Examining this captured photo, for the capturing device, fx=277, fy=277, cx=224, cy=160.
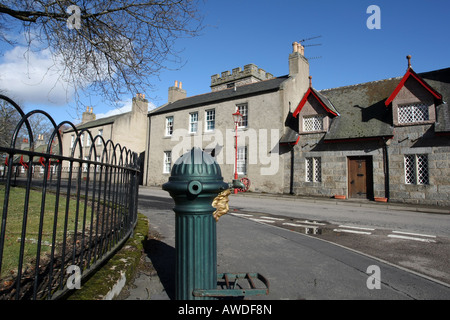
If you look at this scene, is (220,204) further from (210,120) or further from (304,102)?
(210,120)

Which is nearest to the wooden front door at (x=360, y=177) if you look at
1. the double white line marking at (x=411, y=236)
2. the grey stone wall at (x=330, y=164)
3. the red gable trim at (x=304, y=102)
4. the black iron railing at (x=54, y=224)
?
the grey stone wall at (x=330, y=164)

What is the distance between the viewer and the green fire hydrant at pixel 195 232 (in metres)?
2.50

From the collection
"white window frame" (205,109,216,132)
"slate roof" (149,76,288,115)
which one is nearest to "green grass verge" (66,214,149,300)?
"slate roof" (149,76,288,115)

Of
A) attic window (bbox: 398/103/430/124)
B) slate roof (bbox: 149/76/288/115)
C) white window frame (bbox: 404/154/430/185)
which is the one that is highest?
slate roof (bbox: 149/76/288/115)

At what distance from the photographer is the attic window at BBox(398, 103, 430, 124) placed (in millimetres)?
13755

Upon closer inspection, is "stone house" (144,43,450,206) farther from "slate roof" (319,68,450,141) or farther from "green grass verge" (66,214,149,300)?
"green grass verge" (66,214,149,300)

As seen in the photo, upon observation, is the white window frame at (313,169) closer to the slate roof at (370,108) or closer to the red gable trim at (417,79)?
the slate roof at (370,108)

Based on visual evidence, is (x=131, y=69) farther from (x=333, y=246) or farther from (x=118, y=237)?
(x=333, y=246)

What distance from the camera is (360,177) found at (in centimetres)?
1507

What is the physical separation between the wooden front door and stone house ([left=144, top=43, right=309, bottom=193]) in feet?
12.9

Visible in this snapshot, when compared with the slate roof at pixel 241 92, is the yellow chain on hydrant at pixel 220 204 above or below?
below

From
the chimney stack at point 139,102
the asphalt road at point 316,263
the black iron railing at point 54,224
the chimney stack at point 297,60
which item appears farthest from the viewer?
the chimney stack at point 297,60
